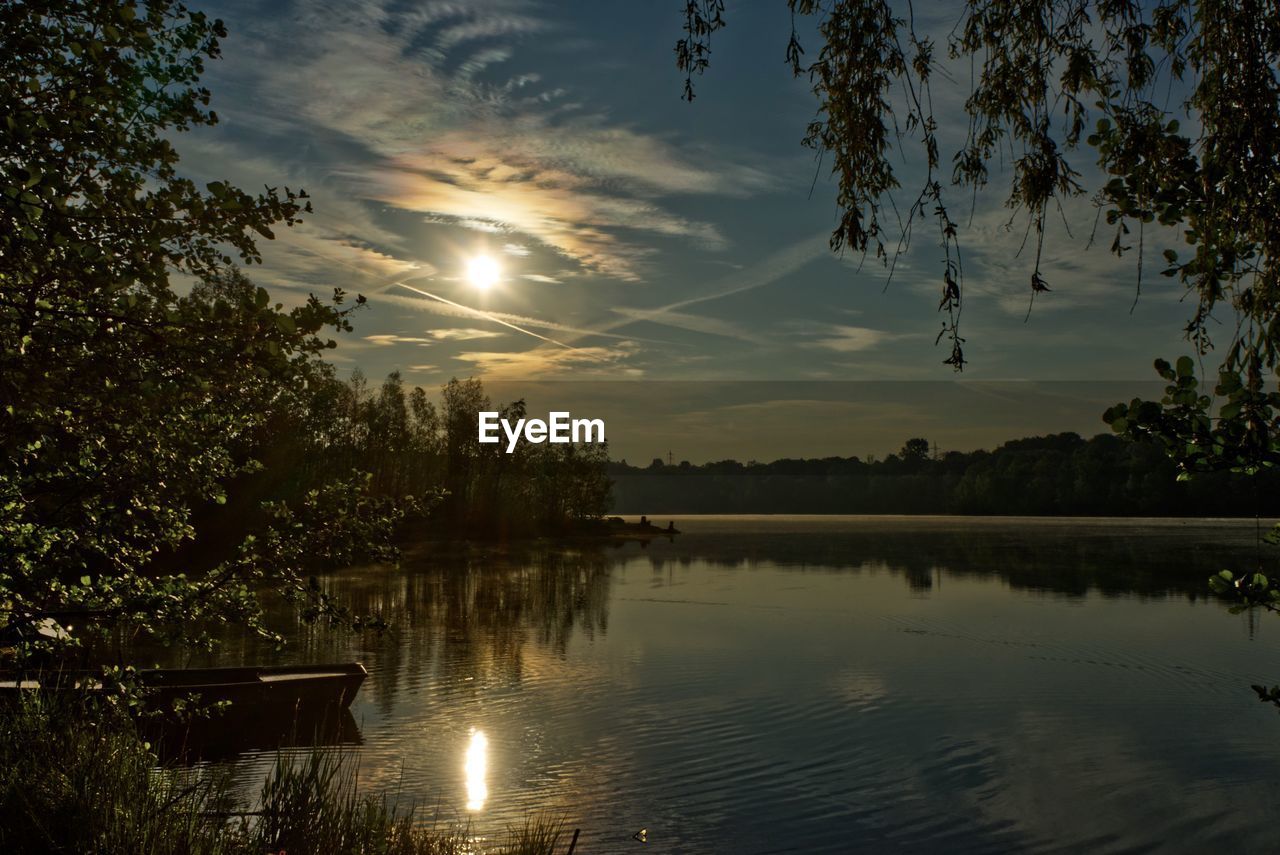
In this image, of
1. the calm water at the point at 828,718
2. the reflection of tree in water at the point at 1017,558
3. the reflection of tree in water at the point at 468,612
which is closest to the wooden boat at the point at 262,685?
the calm water at the point at 828,718

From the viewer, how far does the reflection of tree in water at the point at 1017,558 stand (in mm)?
57625

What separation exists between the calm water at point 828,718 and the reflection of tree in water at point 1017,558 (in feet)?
24.3

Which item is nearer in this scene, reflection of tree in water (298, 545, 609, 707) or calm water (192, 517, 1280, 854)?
calm water (192, 517, 1280, 854)

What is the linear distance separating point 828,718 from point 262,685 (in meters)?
12.3

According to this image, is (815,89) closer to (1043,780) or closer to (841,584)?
(1043,780)

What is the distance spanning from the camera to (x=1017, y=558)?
79.7 m

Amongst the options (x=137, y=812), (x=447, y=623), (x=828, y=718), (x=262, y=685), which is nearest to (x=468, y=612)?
(x=447, y=623)

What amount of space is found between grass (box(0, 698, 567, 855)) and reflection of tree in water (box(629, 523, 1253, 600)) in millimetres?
49684

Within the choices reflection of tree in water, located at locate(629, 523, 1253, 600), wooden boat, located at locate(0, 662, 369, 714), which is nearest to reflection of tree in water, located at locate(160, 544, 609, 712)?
wooden boat, located at locate(0, 662, 369, 714)

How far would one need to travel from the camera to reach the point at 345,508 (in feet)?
30.3

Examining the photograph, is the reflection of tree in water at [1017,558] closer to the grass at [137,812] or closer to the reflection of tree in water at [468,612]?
the reflection of tree in water at [468,612]

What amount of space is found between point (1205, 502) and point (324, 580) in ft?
513

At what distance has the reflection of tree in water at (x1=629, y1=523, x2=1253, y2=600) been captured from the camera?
57625 millimetres

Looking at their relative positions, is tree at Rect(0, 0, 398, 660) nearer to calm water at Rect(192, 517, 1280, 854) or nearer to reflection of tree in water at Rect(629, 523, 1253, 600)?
calm water at Rect(192, 517, 1280, 854)
